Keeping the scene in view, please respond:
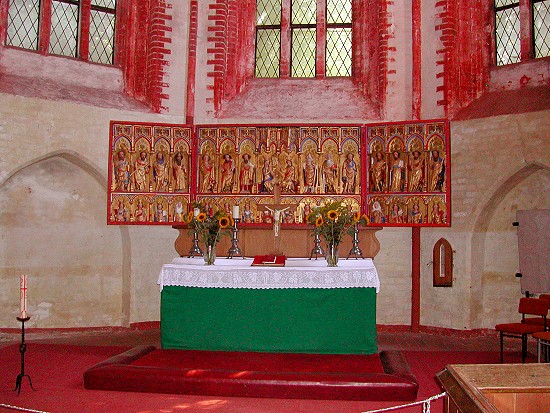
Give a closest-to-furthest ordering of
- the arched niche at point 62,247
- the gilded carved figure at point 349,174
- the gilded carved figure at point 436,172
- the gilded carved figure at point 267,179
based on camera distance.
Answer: the gilded carved figure at point 436,172
the gilded carved figure at point 349,174
the gilded carved figure at point 267,179
the arched niche at point 62,247

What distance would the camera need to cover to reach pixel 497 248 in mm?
10961

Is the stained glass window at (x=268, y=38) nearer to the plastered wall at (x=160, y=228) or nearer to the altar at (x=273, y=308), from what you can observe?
the plastered wall at (x=160, y=228)

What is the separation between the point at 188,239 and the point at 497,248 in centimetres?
564

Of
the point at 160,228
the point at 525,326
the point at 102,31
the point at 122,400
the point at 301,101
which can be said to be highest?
the point at 102,31

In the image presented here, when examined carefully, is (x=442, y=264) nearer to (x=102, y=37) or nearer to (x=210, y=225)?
(x=210, y=225)

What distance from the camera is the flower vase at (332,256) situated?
810cm

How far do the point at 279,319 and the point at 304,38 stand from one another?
7085mm

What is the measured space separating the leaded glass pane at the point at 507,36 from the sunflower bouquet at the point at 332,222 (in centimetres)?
502

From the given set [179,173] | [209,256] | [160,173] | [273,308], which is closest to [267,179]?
[179,173]

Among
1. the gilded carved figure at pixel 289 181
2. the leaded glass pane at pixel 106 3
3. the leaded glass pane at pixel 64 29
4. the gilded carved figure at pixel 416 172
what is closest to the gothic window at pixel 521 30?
the gilded carved figure at pixel 416 172

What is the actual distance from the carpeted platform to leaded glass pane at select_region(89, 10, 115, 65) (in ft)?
22.5

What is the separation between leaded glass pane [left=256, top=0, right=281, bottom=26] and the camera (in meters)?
12.7

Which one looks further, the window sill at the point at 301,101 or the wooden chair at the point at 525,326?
the window sill at the point at 301,101

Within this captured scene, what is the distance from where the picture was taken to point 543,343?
24.2ft
